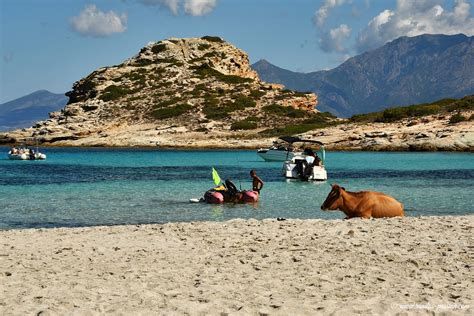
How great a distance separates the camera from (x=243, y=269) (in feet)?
40.3

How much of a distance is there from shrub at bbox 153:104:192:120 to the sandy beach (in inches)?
4288

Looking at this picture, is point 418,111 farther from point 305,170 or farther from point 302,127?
point 305,170

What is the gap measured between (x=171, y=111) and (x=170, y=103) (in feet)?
19.3

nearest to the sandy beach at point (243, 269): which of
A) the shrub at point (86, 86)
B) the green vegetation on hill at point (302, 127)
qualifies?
the green vegetation on hill at point (302, 127)

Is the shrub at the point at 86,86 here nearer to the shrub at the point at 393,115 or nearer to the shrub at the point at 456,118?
the shrub at the point at 393,115

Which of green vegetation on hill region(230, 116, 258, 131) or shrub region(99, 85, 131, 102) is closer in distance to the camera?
green vegetation on hill region(230, 116, 258, 131)

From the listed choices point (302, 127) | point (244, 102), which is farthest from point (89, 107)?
point (302, 127)

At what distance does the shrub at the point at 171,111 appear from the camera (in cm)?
12600

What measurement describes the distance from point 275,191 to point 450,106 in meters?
79.5

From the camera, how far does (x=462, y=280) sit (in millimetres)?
11164

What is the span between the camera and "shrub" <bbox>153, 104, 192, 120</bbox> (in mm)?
126000

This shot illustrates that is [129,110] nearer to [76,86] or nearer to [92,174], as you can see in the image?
[76,86]

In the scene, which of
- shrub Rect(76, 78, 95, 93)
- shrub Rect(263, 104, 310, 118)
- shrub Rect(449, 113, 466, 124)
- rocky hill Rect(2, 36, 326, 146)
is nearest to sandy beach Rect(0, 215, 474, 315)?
shrub Rect(449, 113, 466, 124)

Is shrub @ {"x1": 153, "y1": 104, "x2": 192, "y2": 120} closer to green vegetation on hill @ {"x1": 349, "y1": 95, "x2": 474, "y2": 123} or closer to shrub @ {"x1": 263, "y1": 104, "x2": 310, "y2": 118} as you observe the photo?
shrub @ {"x1": 263, "y1": 104, "x2": 310, "y2": 118}
